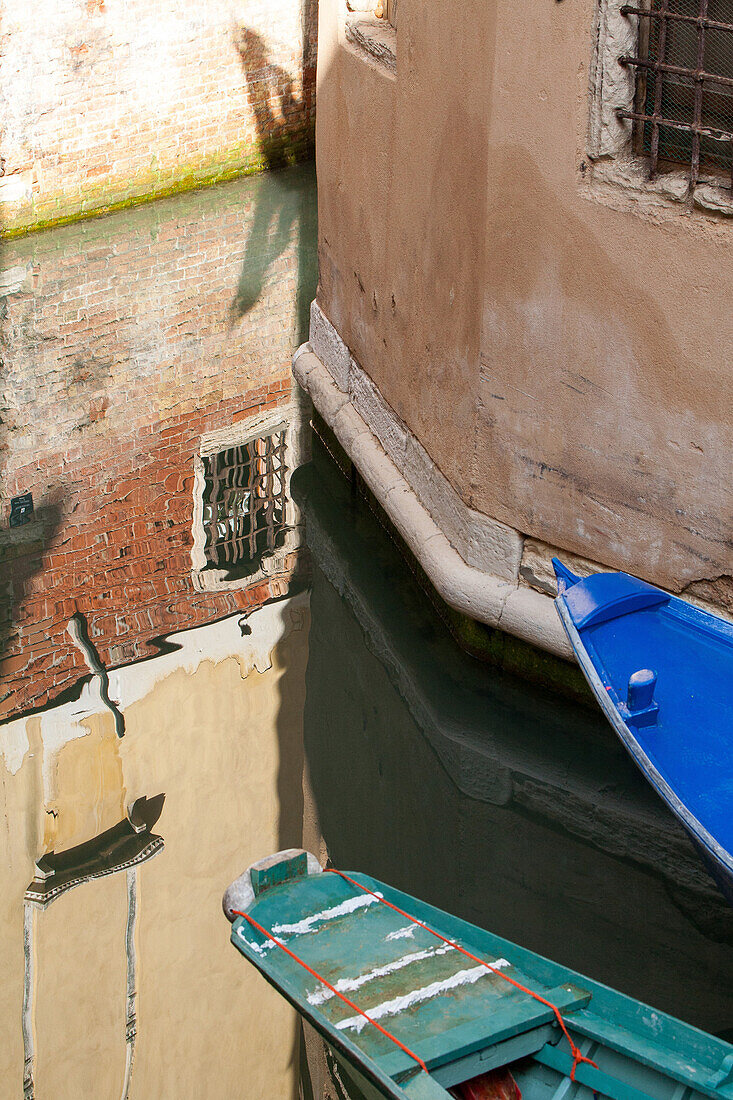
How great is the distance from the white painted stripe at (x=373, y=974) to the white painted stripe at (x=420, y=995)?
0.28 ft

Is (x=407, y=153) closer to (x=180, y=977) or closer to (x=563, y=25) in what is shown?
(x=563, y=25)

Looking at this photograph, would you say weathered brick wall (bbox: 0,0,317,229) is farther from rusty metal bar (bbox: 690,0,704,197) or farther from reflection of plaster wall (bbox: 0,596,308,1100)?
rusty metal bar (bbox: 690,0,704,197)

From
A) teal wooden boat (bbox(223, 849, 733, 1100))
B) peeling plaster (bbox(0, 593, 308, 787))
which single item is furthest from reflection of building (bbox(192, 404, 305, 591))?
teal wooden boat (bbox(223, 849, 733, 1100))

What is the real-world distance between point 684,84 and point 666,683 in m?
1.69

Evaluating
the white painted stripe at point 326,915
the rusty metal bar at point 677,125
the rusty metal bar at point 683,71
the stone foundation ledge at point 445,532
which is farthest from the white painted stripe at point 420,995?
the rusty metal bar at point 683,71

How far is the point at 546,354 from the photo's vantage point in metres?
4.32

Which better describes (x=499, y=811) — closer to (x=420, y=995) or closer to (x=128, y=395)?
(x=420, y=995)

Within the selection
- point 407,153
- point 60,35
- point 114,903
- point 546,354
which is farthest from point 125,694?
point 60,35

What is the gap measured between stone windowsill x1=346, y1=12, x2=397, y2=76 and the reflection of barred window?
1.88m

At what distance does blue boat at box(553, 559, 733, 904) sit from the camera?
11.4 ft

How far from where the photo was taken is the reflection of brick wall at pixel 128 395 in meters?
5.46

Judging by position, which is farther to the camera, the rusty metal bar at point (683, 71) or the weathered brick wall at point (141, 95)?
the weathered brick wall at point (141, 95)

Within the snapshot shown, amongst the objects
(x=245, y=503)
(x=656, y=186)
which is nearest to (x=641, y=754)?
(x=656, y=186)

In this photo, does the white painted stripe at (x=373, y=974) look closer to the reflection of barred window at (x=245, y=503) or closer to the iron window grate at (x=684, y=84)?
the iron window grate at (x=684, y=84)
